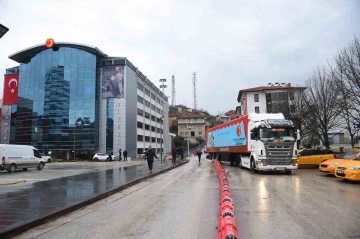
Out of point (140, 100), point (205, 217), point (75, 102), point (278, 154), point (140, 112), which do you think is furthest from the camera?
point (140, 100)

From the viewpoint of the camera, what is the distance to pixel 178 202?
9438 millimetres

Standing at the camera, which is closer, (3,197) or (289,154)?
(3,197)

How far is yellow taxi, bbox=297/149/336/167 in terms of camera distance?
945 inches

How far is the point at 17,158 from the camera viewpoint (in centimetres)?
2302

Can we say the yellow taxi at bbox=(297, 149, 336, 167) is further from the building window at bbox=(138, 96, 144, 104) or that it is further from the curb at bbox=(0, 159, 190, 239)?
the building window at bbox=(138, 96, 144, 104)

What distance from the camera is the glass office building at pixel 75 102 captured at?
208 ft

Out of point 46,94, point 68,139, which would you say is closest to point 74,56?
point 46,94

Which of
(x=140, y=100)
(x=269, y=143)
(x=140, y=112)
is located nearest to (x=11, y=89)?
(x=140, y=100)

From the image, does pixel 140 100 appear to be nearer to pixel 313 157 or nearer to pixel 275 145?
pixel 313 157

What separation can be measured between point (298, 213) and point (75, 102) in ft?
204

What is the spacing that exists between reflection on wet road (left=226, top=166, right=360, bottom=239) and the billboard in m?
11.0

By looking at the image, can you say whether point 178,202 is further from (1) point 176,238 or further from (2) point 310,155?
(2) point 310,155

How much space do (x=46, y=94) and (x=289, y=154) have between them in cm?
5921

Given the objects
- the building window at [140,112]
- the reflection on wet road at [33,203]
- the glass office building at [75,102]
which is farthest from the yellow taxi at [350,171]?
the building window at [140,112]
